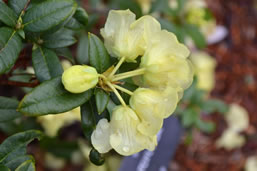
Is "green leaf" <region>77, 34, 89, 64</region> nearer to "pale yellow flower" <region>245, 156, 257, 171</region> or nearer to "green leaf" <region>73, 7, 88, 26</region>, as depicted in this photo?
"green leaf" <region>73, 7, 88, 26</region>

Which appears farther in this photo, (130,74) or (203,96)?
(203,96)

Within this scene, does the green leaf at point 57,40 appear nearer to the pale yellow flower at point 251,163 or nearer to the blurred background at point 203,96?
the blurred background at point 203,96

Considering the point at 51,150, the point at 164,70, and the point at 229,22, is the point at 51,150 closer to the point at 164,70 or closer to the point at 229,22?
the point at 164,70

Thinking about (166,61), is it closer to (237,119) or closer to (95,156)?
(95,156)

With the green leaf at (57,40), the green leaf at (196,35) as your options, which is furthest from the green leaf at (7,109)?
the green leaf at (196,35)

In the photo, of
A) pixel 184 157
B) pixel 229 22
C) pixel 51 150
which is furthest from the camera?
pixel 229 22

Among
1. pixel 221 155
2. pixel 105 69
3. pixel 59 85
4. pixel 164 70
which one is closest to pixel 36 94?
pixel 59 85

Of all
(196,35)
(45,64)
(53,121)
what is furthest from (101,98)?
(196,35)
